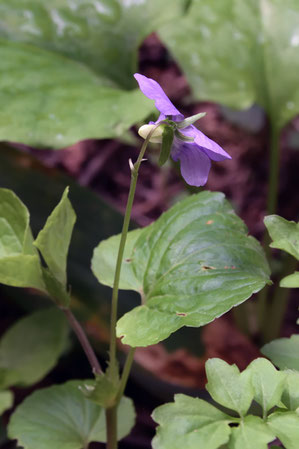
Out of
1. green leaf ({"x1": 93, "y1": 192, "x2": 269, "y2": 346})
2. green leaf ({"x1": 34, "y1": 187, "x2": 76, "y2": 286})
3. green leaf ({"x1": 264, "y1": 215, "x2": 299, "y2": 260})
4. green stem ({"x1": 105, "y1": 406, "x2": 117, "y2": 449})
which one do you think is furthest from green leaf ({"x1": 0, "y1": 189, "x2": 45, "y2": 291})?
green leaf ({"x1": 264, "y1": 215, "x2": 299, "y2": 260})

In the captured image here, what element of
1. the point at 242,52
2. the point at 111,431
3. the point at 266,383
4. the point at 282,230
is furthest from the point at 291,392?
the point at 242,52

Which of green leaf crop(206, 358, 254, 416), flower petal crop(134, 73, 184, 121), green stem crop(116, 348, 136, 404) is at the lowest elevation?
green stem crop(116, 348, 136, 404)

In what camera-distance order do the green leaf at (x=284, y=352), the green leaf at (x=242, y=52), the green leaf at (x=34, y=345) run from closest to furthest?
1. the green leaf at (x=284, y=352)
2. the green leaf at (x=34, y=345)
3. the green leaf at (x=242, y=52)

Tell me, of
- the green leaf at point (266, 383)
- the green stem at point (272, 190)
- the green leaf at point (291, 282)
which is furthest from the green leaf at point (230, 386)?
the green stem at point (272, 190)

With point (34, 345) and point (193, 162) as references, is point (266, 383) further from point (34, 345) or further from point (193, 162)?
point (34, 345)

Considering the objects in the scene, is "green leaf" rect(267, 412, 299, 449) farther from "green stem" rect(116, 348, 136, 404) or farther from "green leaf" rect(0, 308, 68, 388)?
"green leaf" rect(0, 308, 68, 388)

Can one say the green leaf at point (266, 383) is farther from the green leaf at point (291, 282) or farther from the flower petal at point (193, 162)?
the flower petal at point (193, 162)

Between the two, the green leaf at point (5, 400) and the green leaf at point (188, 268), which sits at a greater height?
the green leaf at point (188, 268)
